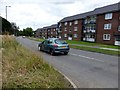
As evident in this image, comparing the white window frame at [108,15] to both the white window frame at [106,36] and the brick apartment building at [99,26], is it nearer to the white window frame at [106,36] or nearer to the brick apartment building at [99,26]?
the brick apartment building at [99,26]

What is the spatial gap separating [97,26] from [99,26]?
3.73ft

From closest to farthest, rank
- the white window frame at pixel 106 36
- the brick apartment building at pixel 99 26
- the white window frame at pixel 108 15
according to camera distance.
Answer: the brick apartment building at pixel 99 26
the white window frame at pixel 108 15
the white window frame at pixel 106 36

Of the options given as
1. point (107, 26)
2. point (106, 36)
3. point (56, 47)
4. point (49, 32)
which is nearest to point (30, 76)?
point (56, 47)

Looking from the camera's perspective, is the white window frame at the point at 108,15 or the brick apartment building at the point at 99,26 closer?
the brick apartment building at the point at 99,26

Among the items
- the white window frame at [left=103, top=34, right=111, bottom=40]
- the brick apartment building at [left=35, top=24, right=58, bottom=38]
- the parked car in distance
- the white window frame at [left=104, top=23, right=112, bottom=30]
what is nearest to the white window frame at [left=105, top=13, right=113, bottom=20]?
the white window frame at [left=104, top=23, right=112, bottom=30]

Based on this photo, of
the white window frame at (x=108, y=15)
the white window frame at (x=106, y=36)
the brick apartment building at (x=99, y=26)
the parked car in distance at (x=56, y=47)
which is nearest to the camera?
the parked car in distance at (x=56, y=47)

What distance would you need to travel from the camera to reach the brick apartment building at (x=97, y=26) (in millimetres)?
36625

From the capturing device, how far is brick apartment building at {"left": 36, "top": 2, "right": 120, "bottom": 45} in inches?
1442

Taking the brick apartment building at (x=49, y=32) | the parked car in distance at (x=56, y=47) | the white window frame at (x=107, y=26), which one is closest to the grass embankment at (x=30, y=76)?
the parked car in distance at (x=56, y=47)

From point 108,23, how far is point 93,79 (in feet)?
113

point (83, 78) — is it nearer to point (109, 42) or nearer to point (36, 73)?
point (36, 73)

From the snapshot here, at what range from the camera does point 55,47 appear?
14508 millimetres

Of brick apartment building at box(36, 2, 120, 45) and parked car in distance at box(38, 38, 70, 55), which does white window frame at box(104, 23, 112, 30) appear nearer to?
brick apartment building at box(36, 2, 120, 45)

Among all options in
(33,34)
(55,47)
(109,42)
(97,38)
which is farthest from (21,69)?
(33,34)
